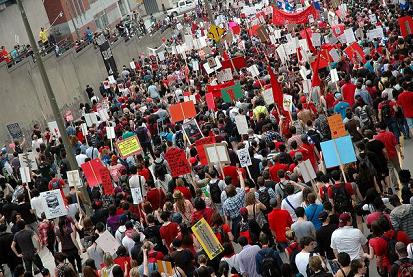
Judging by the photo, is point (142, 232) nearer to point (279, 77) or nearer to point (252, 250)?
point (252, 250)

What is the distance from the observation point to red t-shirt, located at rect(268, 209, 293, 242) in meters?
15.2

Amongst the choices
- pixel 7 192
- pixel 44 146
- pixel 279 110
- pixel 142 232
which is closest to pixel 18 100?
pixel 44 146

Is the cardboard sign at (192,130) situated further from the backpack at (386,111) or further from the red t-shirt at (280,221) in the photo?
the red t-shirt at (280,221)

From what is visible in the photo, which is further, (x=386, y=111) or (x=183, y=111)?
(x=183, y=111)

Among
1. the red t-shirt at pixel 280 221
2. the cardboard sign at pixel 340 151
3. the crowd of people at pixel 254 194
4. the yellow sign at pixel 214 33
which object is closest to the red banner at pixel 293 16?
the yellow sign at pixel 214 33

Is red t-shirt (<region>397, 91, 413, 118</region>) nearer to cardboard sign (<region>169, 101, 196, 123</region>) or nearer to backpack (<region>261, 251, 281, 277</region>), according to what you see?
cardboard sign (<region>169, 101, 196, 123</region>)

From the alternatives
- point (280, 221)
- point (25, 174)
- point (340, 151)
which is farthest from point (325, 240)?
point (25, 174)

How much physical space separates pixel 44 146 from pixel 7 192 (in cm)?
407

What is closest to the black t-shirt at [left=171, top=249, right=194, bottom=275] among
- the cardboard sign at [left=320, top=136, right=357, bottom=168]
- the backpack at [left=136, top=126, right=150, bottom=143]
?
the cardboard sign at [left=320, top=136, right=357, bottom=168]

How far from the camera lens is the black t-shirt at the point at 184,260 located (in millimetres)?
14516

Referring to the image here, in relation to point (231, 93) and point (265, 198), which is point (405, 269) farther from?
point (231, 93)

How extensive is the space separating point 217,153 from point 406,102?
440cm

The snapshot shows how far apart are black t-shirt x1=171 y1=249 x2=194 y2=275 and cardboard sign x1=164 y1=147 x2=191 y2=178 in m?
5.21

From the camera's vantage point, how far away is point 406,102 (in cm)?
2116
